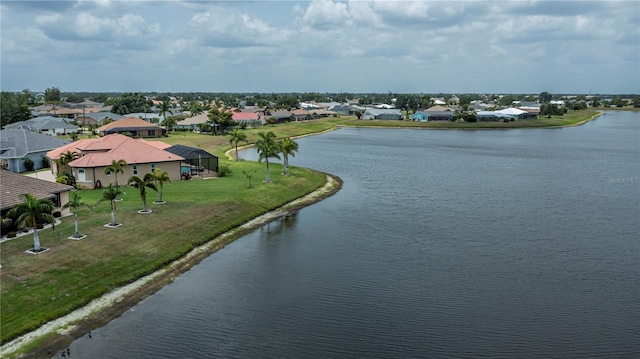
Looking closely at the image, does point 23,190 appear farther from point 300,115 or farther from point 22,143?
point 300,115

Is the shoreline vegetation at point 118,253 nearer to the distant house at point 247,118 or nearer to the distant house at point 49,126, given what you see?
the distant house at point 49,126

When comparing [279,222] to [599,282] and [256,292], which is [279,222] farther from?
[599,282]

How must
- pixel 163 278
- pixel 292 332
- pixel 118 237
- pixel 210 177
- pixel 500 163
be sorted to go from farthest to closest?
pixel 500 163
pixel 210 177
pixel 118 237
pixel 163 278
pixel 292 332

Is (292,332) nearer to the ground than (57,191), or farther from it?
nearer to the ground

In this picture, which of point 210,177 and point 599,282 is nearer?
point 599,282

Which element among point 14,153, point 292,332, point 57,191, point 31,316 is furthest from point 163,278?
point 14,153

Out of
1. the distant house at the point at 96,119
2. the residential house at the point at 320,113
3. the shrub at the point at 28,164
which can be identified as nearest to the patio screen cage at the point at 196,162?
the shrub at the point at 28,164
